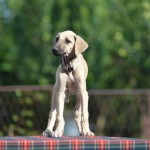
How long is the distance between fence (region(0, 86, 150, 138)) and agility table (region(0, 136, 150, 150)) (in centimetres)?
653

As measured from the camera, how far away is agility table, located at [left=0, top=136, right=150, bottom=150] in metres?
2.93

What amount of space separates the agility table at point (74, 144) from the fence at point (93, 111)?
21.4 ft

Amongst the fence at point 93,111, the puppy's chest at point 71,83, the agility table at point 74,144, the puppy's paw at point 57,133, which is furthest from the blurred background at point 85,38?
the agility table at point 74,144

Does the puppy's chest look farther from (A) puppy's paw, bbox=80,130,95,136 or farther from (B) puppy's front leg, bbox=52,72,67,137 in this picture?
(A) puppy's paw, bbox=80,130,95,136

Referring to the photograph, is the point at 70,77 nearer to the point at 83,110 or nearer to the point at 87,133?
the point at 83,110

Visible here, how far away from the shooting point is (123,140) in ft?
9.96

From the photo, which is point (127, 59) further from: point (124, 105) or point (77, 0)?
point (124, 105)

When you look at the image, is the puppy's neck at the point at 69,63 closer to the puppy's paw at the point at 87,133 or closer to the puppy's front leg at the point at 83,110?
the puppy's front leg at the point at 83,110

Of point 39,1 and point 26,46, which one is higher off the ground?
point 39,1

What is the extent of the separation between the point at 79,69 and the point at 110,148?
0.56 m

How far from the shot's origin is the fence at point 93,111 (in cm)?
988

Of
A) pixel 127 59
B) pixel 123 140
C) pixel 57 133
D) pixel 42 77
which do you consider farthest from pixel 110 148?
Answer: pixel 127 59

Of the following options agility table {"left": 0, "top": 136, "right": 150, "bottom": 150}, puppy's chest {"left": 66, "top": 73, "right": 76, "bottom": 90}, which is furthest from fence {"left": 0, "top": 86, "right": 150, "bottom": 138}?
agility table {"left": 0, "top": 136, "right": 150, "bottom": 150}

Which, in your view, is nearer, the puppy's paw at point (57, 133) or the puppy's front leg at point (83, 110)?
the puppy's paw at point (57, 133)
